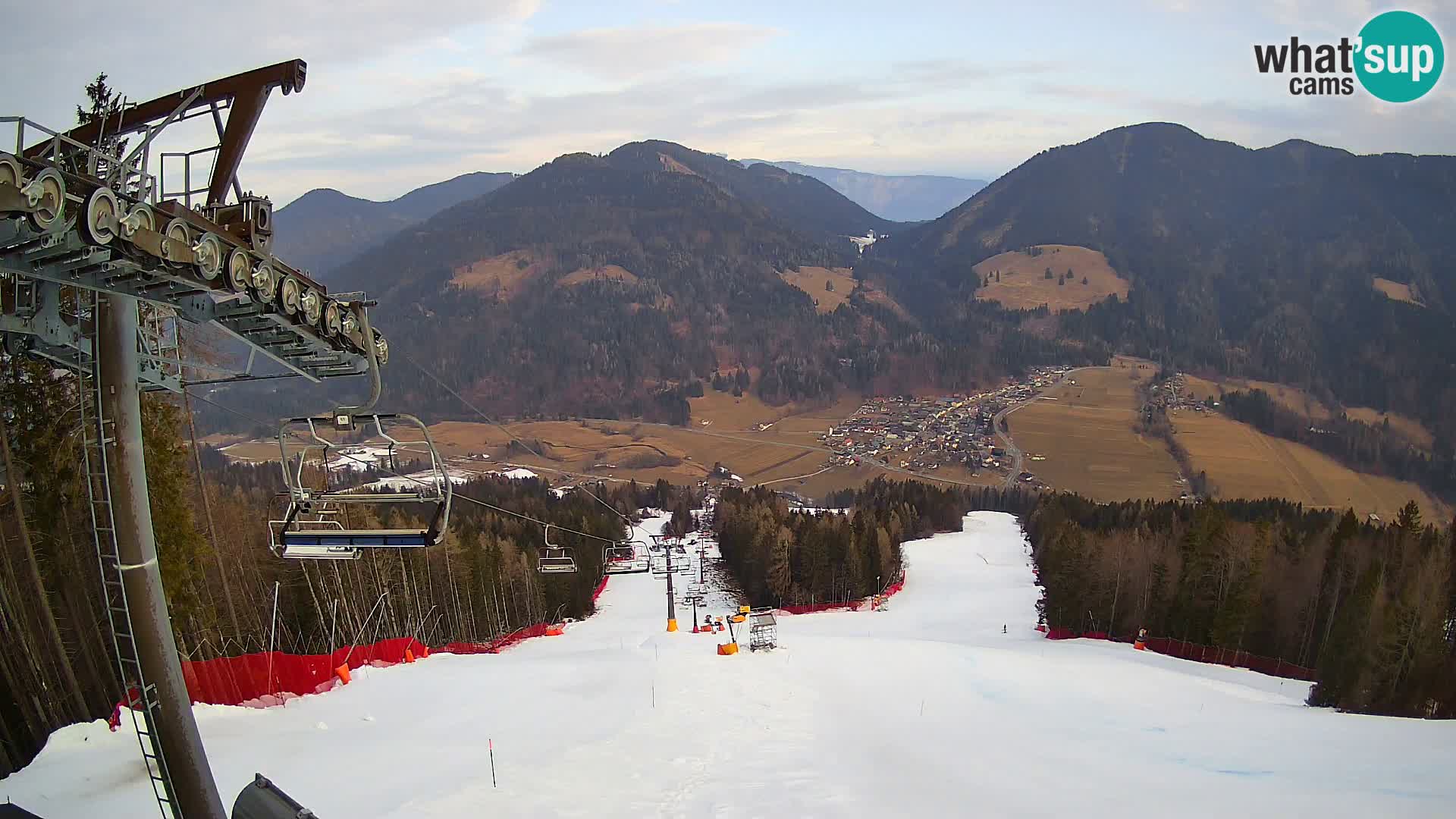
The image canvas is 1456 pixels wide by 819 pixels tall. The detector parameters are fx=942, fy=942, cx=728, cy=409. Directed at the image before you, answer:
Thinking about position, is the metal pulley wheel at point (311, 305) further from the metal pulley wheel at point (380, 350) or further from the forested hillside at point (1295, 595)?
the forested hillside at point (1295, 595)

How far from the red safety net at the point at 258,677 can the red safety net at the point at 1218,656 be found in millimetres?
26505

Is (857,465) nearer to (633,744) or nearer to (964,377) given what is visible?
(964,377)

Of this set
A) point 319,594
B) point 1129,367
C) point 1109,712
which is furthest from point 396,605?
point 1129,367

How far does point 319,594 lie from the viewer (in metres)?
28.1

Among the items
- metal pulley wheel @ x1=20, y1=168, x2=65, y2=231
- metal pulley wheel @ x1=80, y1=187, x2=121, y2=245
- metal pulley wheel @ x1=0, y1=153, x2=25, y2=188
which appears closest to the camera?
metal pulley wheel @ x1=0, y1=153, x2=25, y2=188

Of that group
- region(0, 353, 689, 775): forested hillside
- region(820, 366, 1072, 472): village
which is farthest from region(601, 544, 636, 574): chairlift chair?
region(820, 366, 1072, 472): village

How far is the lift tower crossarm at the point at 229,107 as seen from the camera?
26.4 ft

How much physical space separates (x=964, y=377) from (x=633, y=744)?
18674cm

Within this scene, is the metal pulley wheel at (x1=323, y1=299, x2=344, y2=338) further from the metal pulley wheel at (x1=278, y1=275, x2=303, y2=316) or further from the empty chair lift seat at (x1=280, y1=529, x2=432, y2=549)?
the empty chair lift seat at (x1=280, y1=529, x2=432, y2=549)

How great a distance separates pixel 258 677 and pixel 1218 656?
1264 inches

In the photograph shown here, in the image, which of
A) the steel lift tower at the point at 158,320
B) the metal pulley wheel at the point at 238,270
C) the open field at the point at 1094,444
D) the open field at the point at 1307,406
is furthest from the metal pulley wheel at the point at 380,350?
the open field at the point at 1307,406

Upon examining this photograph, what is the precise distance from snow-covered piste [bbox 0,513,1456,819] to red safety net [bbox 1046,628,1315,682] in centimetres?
1027

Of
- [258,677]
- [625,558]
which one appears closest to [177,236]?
[258,677]

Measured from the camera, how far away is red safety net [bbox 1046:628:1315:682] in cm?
3033
